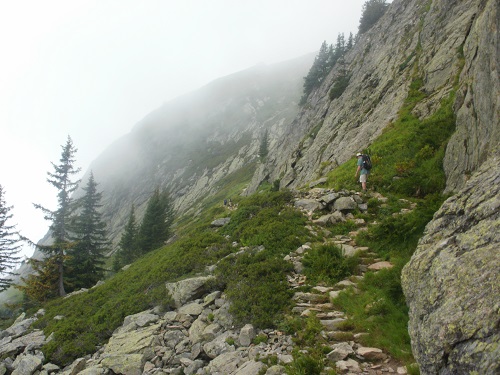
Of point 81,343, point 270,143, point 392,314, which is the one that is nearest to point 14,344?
point 81,343

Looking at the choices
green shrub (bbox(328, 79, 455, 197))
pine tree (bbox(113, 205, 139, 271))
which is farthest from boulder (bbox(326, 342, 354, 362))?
pine tree (bbox(113, 205, 139, 271))

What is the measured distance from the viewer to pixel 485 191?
5.86 metres

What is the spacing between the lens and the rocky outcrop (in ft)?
12.4

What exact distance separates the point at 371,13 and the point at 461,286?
85.3m

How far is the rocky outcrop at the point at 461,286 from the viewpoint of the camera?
12.4 feet

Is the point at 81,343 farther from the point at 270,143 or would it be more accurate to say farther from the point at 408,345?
the point at 270,143

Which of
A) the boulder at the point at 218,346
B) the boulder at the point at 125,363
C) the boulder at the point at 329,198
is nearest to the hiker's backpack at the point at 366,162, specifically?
the boulder at the point at 329,198

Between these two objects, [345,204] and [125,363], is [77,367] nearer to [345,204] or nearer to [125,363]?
[125,363]

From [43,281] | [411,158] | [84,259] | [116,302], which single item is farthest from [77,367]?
[84,259]

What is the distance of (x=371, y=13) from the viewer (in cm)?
7150

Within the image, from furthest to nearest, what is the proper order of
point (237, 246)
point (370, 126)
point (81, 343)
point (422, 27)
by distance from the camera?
point (422, 27) < point (370, 126) < point (237, 246) < point (81, 343)

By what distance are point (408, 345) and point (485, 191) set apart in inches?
145

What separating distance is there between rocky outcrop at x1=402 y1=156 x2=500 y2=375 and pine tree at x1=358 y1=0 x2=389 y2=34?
80210mm

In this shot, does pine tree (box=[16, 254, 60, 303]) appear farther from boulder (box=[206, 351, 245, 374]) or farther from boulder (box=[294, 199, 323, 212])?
boulder (box=[206, 351, 245, 374])
